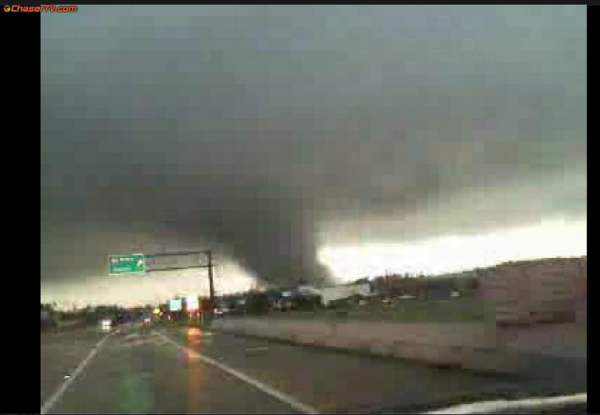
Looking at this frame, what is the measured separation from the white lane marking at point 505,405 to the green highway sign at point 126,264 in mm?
59561

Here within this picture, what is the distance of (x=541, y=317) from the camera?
57.9 feet

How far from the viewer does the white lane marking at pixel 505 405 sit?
12211 mm

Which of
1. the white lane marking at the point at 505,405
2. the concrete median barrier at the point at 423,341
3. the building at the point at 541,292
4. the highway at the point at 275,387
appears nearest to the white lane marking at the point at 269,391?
the highway at the point at 275,387

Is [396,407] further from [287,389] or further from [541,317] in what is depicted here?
[541,317]

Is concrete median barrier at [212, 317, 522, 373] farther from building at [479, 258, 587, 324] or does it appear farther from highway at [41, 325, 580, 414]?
building at [479, 258, 587, 324]

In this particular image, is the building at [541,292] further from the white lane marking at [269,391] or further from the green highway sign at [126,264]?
the green highway sign at [126,264]

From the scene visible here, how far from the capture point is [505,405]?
12.6 m

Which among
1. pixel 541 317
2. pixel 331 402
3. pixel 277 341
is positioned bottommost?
pixel 277 341

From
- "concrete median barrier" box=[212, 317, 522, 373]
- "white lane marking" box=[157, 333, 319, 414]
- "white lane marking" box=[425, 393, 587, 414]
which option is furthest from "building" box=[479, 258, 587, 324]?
"white lane marking" box=[157, 333, 319, 414]

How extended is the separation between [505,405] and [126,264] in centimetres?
6045

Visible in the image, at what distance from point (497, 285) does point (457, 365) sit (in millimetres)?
2345

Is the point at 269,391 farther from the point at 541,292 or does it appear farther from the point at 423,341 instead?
the point at 423,341
